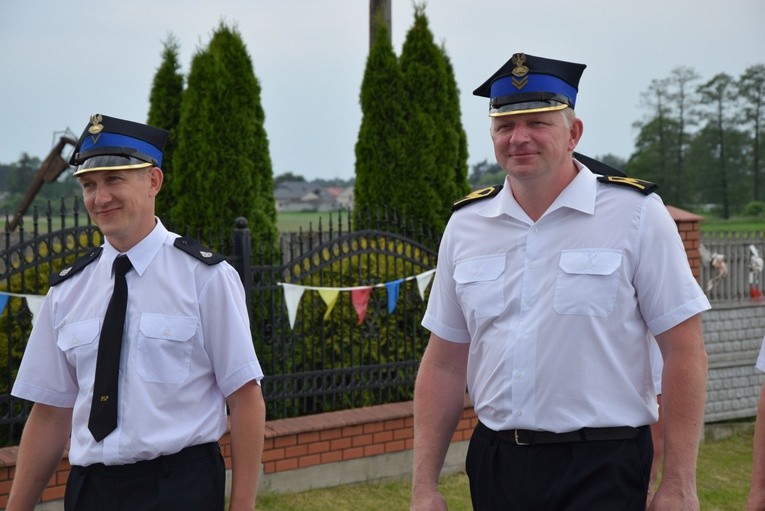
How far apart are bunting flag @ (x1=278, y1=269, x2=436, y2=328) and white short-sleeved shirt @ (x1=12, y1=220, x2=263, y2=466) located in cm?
379

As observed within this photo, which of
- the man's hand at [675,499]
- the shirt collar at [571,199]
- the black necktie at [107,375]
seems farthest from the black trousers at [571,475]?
the black necktie at [107,375]

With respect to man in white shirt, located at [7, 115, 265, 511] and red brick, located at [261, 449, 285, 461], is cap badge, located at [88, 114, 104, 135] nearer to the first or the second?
man in white shirt, located at [7, 115, 265, 511]

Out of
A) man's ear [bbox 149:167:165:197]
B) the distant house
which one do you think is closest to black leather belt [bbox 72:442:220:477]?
man's ear [bbox 149:167:165:197]

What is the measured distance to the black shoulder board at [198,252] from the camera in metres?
3.02

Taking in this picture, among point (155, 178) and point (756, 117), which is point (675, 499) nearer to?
point (155, 178)

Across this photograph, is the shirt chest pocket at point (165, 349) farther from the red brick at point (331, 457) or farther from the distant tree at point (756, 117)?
the distant tree at point (756, 117)

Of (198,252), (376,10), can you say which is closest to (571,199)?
(198,252)

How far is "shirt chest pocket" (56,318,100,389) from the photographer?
9.61 feet

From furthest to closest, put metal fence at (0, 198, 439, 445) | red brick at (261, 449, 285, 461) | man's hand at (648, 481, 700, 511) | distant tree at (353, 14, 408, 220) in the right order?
distant tree at (353, 14, 408, 220) → red brick at (261, 449, 285, 461) → metal fence at (0, 198, 439, 445) → man's hand at (648, 481, 700, 511)

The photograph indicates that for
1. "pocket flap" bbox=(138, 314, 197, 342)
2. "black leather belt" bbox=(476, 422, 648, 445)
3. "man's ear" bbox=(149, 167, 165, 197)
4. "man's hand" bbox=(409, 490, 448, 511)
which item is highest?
"man's ear" bbox=(149, 167, 165, 197)

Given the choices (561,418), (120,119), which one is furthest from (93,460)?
(561,418)

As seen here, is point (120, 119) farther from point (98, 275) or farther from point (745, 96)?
point (745, 96)

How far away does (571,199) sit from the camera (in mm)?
2902

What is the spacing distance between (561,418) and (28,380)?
1.61m
